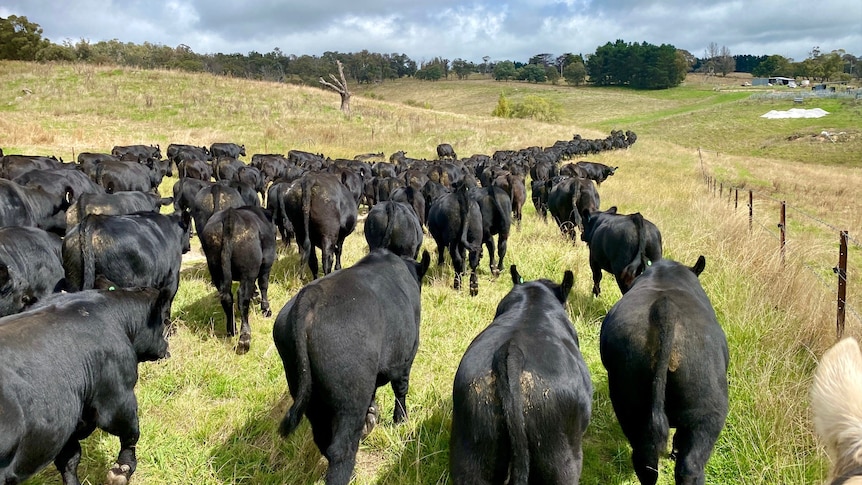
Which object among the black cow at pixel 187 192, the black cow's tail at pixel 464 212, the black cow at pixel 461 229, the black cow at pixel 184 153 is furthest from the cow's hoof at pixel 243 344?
the black cow at pixel 184 153

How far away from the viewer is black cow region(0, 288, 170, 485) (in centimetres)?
274

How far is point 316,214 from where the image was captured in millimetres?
7895

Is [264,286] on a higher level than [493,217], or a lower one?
lower

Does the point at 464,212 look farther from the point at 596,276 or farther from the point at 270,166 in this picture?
the point at 270,166

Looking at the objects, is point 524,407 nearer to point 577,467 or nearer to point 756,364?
point 577,467

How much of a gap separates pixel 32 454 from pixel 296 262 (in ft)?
22.5

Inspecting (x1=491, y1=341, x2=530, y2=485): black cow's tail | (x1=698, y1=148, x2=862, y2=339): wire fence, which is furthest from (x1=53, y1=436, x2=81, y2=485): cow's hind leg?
(x1=698, y1=148, x2=862, y2=339): wire fence

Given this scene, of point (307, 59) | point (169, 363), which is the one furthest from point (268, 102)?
point (307, 59)

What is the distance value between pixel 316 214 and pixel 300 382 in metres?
4.95

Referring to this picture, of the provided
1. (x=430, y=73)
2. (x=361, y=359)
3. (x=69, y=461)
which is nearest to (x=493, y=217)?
(x=361, y=359)

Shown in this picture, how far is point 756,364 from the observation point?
4.97m

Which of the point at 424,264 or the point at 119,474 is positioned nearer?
the point at 119,474

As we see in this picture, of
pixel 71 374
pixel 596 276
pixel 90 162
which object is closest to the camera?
pixel 71 374

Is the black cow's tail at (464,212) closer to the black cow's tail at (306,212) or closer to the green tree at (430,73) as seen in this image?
the black cow's tail at (306,212)
